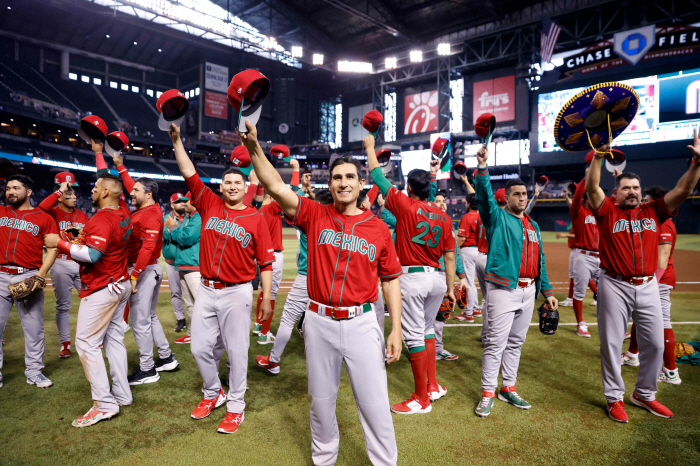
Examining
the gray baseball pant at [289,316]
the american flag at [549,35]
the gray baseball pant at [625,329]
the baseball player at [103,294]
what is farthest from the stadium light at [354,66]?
the gray baseball pant at [625,329]

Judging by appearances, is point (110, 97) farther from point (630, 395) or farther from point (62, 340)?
point (630, 395)

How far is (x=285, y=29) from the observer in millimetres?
41906

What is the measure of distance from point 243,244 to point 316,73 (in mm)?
53500

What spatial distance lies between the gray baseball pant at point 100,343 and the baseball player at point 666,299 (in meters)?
6.30

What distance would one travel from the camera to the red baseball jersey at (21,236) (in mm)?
4613

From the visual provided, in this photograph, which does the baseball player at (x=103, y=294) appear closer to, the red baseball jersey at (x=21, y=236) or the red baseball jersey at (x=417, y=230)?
the red baseball jersey at (x=21, y=236)

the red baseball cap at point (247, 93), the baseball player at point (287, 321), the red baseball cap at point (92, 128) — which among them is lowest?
the baseball player at point (287, 321)

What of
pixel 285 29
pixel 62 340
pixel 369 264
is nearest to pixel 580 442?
pixel 369 264

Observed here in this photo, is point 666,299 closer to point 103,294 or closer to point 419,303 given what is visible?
point 419,303

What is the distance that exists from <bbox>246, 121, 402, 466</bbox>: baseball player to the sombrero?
2622 mm

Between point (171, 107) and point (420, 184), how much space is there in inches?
109

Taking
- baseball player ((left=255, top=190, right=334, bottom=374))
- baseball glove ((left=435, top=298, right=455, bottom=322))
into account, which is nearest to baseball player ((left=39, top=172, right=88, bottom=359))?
baseball player ((left=255, top=190, right=334, bottom=374))

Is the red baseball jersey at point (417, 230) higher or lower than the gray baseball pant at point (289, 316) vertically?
higher

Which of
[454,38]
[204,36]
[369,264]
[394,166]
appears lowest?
[369,264]
